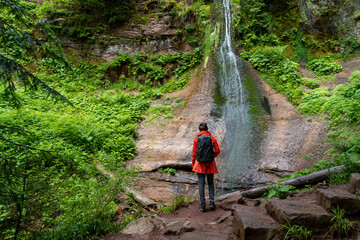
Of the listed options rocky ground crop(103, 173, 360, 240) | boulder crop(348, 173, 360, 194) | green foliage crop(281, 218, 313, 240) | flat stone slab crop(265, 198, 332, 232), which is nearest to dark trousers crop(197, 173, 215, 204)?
rocky ground crop(103, 173, 360, 240)

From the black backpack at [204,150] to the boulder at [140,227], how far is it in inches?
70.3

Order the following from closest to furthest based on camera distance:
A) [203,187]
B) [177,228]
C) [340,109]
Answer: [177,228], [203,187], [340,109]

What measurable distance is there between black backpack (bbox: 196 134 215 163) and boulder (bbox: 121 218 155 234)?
5.86 feet

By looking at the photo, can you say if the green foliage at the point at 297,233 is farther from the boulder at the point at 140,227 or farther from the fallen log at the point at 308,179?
the fallen log at the point at 308,179

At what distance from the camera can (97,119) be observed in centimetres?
1041

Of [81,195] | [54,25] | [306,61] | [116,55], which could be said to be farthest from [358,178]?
[54,25]

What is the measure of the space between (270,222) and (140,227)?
228cm

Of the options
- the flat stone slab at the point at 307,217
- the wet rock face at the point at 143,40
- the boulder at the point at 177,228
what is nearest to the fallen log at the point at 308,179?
the flat stone slab at the point at 307,217

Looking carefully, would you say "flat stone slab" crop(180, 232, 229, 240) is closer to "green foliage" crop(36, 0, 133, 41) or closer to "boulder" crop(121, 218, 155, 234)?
"boulder" crop(121, 218, 155, 234)

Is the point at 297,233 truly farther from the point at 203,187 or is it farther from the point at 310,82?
the point at 310,82

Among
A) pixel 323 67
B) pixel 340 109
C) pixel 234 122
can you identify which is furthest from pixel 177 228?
pixel 323 67

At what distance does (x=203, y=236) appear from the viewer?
10.6ft

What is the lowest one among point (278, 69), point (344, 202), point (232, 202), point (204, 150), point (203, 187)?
point (232, 202)

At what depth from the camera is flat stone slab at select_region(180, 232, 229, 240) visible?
3135 millimetres
